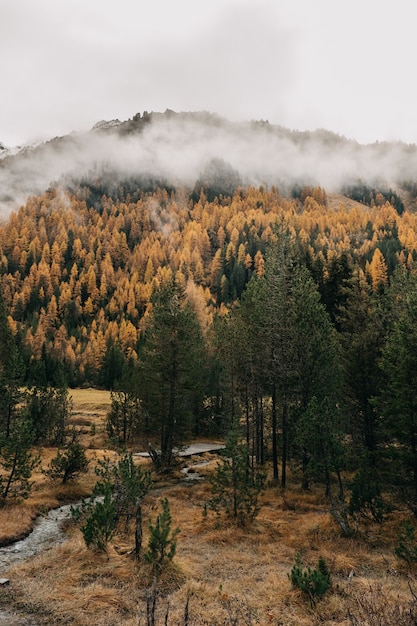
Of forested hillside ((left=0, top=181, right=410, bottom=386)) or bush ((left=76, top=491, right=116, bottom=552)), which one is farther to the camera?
forested hillside ((left=0, top=181, right=410, bottom=386))

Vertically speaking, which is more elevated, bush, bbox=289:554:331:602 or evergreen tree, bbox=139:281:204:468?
evergreen tree, bbox=139:281:204:468

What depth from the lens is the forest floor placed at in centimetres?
892

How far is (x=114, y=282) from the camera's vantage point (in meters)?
159

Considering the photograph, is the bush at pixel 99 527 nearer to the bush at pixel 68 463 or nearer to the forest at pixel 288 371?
the forest at pixel 288 371

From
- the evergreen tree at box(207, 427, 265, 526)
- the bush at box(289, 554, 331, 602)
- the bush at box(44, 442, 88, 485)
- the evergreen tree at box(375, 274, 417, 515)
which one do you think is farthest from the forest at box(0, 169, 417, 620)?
the bush at box(289, 554, 331, 602)

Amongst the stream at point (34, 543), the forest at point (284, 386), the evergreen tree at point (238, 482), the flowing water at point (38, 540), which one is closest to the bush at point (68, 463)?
the forest at point (284, 386)

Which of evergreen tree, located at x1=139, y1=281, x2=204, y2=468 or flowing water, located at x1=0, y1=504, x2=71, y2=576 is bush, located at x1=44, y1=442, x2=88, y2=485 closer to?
flowing water, located at x1=0, y1=504, x2=71, y2=576

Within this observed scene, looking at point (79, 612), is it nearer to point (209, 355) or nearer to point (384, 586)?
point (384, 586)

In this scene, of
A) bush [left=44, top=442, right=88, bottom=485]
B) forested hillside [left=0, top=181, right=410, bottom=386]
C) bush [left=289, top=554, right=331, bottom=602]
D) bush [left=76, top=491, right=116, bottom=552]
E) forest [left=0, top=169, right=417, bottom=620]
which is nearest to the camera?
bush [left=289, top=554, right=331, bottom=602]

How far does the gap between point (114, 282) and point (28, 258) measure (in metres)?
44.5

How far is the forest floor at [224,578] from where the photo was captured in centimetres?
892

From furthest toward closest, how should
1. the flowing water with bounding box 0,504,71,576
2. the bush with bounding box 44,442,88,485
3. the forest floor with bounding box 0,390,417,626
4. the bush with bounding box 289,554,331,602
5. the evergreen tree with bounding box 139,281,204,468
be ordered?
the evergreen tree with bounding box 139,281,204,468 → the bush with bounding box 44,442,88,485 → the flowing water with bounding box 0,504,71,576 → the bush with bounding box 289,554,331,602 → the forest floor with bounding box 0,390,417,626

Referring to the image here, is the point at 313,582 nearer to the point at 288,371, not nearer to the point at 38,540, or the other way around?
the point at 38,540

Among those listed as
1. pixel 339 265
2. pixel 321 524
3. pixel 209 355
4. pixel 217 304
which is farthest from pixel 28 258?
pixel 321 524
